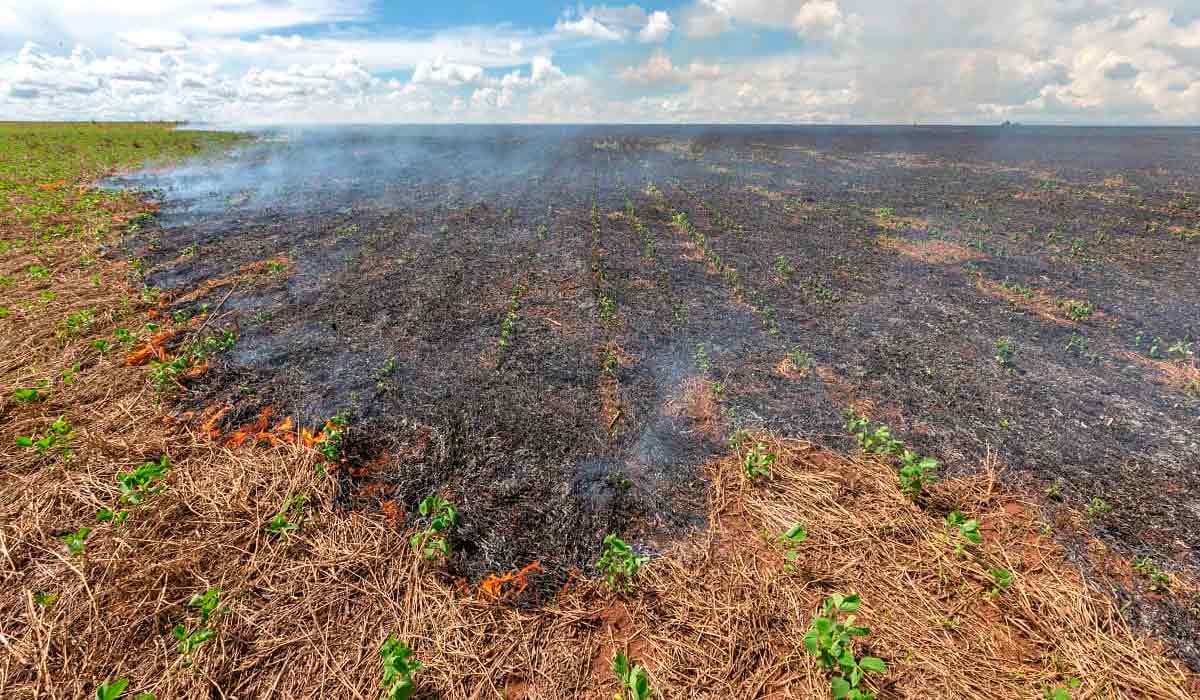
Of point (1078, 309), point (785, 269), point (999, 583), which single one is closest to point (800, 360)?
point (999, 583)

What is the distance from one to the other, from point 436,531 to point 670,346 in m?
5.10

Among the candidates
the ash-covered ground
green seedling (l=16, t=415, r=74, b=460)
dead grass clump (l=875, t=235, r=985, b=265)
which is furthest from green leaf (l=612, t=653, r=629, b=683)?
dead grass clump (l=875, t=235, r=985, b=265)

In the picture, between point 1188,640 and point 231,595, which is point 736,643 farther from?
point 231,595

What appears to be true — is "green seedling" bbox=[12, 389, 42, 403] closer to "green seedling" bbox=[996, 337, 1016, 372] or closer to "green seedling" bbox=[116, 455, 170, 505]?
"green seedling" bbox=[116, 455, 170, 505]

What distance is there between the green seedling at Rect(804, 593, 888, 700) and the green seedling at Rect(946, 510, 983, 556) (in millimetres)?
1591

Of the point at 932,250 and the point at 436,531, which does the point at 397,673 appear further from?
the point at 932,250

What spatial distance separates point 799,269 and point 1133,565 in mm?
9291

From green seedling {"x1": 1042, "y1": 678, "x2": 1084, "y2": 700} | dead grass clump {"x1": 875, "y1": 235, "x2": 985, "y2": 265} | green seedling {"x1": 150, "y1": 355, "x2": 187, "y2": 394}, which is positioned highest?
dead grass clump {"x1": 875, "y1": 235, "x2": 985, "y2": 265}

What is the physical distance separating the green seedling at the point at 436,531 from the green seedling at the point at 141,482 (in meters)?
2.53

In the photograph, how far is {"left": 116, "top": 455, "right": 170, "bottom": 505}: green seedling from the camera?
426 cm

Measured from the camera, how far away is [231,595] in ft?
12.3

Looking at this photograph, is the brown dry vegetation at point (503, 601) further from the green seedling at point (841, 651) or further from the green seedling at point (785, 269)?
the green seedling at point (785, 269)

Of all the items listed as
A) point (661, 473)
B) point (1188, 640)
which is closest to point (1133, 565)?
point (1188, 640)

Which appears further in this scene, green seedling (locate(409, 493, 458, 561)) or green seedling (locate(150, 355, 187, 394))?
green seedling (locate(150, 355, 187, 394))
